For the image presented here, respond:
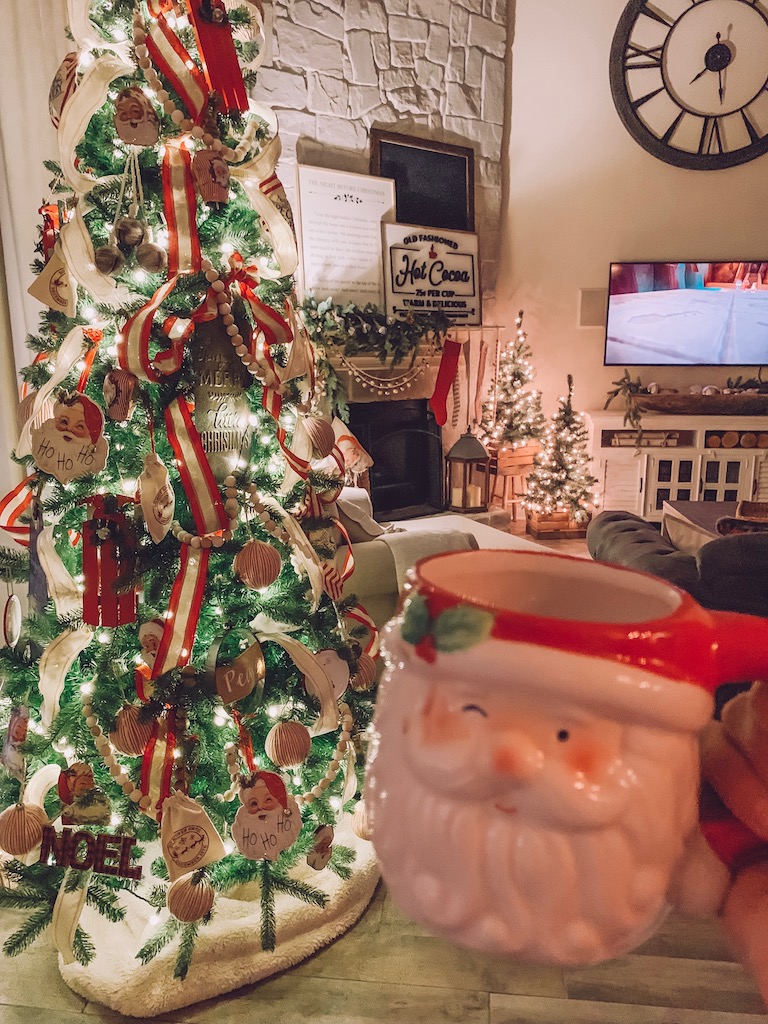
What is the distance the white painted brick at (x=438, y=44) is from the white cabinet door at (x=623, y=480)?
2744 millimetres

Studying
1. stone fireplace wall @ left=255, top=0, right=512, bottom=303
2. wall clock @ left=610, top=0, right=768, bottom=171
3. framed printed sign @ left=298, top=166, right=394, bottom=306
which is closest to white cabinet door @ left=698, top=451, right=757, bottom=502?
stone fireplace wall @ left=255, top=0, right=512, bottom=303

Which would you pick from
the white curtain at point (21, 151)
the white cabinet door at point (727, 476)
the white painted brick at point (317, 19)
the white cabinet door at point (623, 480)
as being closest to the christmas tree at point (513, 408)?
the white cabinet door at point (623, 480)

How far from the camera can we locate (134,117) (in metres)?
1.14

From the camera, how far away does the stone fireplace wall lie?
11.8ft

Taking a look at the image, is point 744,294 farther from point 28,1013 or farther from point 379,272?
point 28,1013

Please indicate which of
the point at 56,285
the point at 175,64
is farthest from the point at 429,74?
the point at 56,285

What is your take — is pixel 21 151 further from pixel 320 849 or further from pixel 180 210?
pixel 320 849

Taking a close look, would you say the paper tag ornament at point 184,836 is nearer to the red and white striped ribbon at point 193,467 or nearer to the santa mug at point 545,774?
the red and white striped ribbon at point 193,467

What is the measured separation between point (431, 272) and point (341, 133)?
37.7 inches

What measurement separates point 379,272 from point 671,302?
211 cm

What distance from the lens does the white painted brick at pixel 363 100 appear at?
3.86 meters

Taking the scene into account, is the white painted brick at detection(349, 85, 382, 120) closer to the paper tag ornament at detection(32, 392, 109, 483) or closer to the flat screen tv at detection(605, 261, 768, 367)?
the flat screen tv at detection(605, 261, 768, 367)

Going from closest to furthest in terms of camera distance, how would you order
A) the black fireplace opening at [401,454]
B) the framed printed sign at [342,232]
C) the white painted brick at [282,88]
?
1. the white painted brick at [282,88]
2. the framed printed sign at [342,232]
3. the black fireplace opening at [401,454]

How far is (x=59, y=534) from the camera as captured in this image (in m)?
1.28
